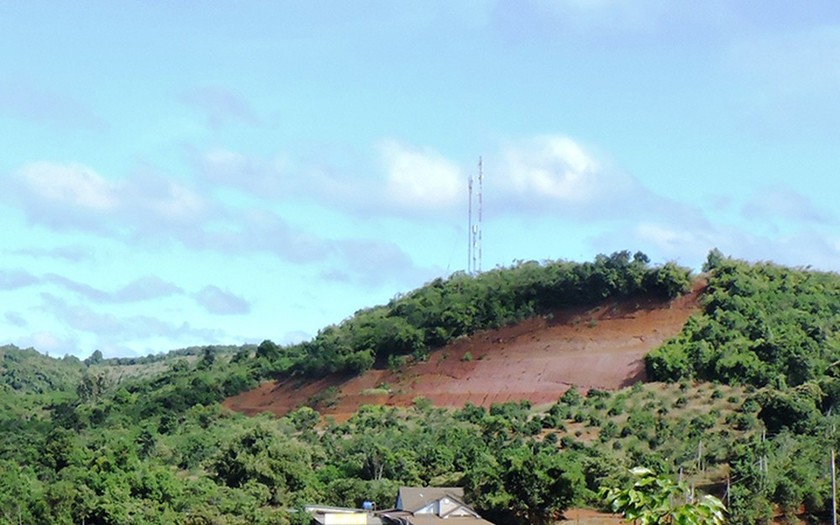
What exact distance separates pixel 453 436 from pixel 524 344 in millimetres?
21034

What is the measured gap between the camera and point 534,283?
322 feet

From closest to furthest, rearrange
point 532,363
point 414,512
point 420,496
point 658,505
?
point 658,505
point 414,512
point 420,496
point 532,363

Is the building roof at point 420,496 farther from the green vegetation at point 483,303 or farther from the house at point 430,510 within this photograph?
the green vegetation at point 483,303

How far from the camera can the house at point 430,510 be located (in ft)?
185

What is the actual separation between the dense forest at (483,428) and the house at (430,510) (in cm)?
93

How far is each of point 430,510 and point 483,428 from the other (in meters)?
18.7

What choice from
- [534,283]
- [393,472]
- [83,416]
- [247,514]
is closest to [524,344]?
[534,283]

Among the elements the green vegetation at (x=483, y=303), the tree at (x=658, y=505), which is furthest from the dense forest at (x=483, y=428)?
the tree at (x=658, y=505)

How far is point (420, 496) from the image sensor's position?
60094mm

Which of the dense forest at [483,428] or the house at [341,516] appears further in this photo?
the dense forest at [483,428]

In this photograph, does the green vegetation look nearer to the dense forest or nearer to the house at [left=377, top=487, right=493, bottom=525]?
the dense forest

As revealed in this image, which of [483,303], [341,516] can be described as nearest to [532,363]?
[483,303]

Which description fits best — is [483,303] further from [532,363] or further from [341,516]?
[341,516]

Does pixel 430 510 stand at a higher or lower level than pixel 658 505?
lower
